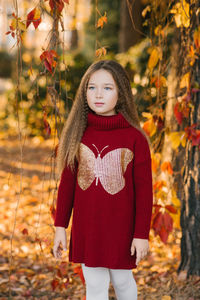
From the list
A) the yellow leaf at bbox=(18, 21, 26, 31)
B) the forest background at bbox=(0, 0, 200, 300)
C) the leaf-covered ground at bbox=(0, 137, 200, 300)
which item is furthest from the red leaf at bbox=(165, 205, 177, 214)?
the yellow leaf at bbox=(18, 21, 26, 31)

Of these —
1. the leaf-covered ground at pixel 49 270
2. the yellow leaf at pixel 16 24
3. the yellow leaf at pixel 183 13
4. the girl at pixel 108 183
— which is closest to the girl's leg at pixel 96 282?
the girl at pixel 108 183

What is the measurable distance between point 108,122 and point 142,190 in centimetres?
36

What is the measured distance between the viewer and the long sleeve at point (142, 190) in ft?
5.76

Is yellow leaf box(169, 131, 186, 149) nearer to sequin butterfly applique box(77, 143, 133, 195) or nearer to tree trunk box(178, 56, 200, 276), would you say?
tree trunk box(178, 56, 200, 276)

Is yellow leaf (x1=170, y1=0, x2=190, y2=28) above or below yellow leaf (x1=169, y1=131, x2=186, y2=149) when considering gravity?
above

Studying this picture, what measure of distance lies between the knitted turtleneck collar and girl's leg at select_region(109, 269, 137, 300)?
27.6 inches

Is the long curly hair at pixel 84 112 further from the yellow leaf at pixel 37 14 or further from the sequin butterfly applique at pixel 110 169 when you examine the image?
the yellow leaf at pixel 37 14

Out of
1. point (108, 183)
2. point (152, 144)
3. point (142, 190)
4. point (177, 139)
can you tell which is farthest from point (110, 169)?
point (152, 144)

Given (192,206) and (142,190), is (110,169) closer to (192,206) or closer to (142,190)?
(142,190)

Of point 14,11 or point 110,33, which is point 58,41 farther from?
point 110,33

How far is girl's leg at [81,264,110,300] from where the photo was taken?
6.04ft

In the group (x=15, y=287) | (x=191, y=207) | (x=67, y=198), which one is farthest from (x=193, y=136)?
(x=15, y=287)

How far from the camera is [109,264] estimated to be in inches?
68.7

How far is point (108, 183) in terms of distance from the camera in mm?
1758
